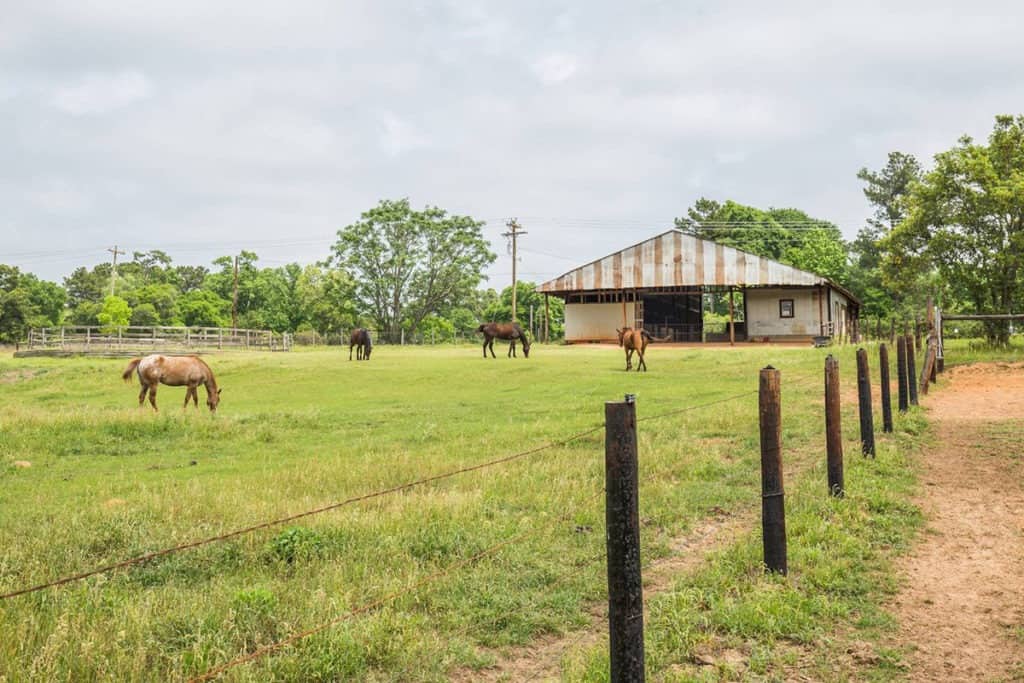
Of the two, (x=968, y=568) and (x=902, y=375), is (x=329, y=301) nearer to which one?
(x=902, y=375)

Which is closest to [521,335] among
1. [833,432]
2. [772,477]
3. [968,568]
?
[833,432]

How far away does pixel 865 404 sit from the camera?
8.91 m

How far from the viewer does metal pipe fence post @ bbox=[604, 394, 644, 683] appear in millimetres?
3562

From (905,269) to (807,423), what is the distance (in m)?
19.4

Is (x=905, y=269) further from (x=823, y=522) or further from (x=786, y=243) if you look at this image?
(x=786, y=243)

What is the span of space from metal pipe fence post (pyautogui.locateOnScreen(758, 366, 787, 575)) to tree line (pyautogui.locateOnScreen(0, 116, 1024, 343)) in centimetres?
2296

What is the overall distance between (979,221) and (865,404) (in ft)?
Result: 69.2

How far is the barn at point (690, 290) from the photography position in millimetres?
39844

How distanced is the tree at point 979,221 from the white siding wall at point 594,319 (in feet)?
58.5

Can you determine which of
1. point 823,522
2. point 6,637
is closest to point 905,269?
point 823,522

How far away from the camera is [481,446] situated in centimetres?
1102

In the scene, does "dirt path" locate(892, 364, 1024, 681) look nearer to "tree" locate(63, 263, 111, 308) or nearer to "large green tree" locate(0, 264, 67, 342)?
"large green tree" locate(0, 264, 67, 342)

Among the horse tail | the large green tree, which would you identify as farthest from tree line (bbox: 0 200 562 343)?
the horse tail

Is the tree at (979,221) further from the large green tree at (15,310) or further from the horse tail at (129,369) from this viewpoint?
the large green tree at (15,310)
